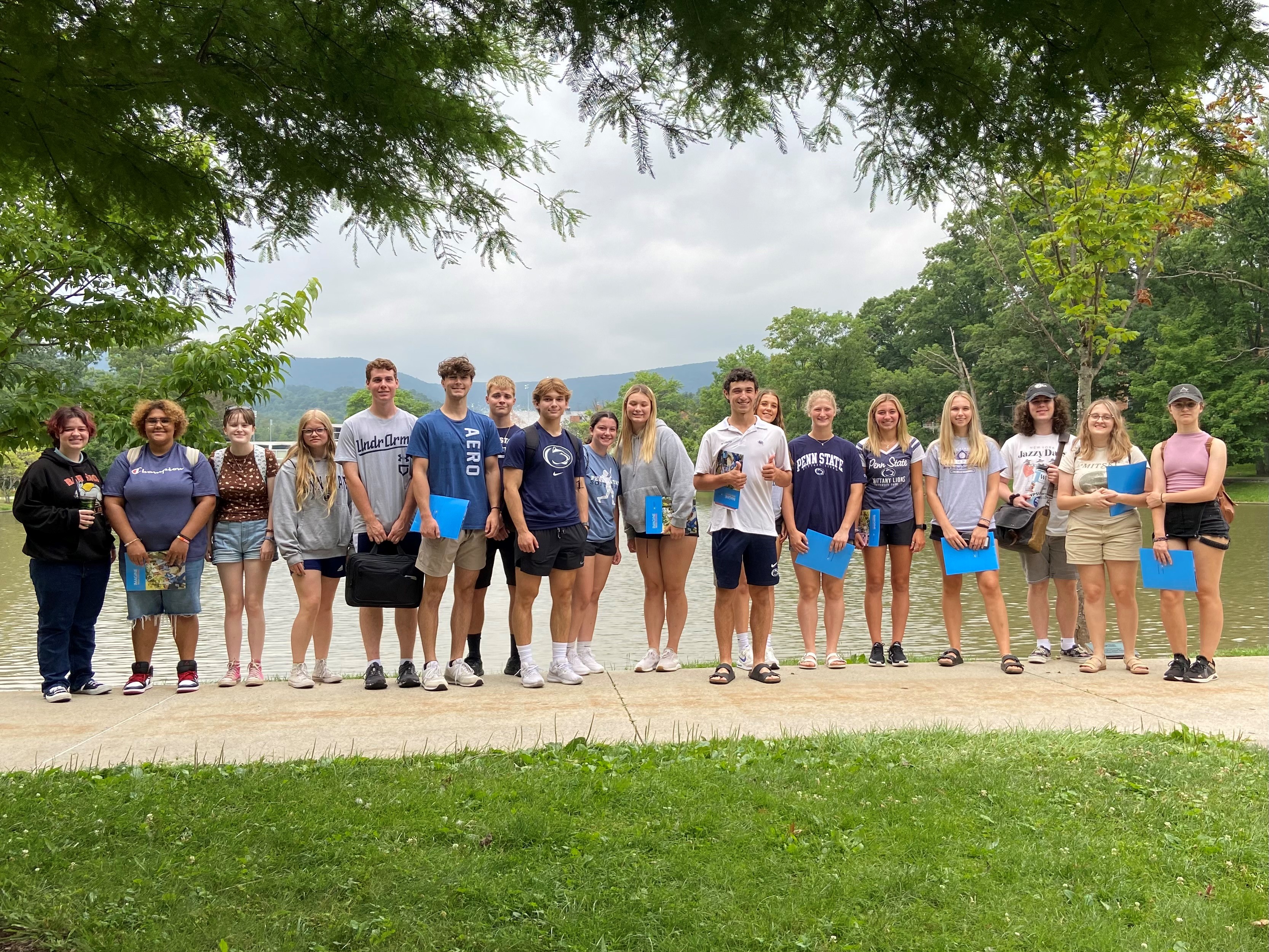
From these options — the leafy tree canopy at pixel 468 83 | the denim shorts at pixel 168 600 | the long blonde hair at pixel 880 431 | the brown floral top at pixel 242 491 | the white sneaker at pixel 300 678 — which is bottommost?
the white sneaker at pixel 300 678

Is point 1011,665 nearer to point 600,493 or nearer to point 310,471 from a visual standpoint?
point 600,493

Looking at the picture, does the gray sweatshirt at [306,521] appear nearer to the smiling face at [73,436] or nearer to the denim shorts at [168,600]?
the denim shorts at [168,600]

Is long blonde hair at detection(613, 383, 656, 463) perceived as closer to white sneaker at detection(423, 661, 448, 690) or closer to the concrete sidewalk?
the concrete sidewalk

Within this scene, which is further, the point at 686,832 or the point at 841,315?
the point at 841,315

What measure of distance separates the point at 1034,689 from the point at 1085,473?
1717 millimetres

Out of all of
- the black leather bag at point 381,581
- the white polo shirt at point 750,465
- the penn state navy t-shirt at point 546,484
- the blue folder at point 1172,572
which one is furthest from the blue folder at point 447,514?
the blue folder at point 1172,572

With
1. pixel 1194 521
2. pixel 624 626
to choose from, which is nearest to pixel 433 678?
pixel 1194 521

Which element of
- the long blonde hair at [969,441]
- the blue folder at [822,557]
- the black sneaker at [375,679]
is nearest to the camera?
the black sneaker at [375,679]

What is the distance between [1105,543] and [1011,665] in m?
1.12

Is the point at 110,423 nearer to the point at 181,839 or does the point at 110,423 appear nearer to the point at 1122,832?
the point at 181,839

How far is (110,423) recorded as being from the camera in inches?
341

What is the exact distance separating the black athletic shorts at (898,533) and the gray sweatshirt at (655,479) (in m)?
1.57

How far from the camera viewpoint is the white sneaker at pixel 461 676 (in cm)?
670

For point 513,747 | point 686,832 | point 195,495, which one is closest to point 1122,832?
point 686,832
